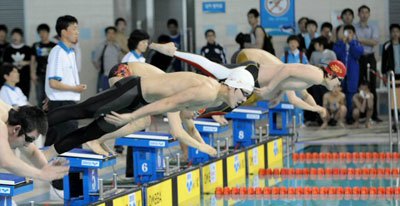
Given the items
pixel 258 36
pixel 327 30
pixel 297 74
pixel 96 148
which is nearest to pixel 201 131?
pixel 297 74

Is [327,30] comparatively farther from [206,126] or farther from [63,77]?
[63,77]

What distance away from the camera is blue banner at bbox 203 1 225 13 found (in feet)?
52.1

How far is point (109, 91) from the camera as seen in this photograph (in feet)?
21.8

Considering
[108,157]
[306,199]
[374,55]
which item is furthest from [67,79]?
[374,55]

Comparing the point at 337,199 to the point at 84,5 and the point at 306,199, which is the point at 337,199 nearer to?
the point at 306,199

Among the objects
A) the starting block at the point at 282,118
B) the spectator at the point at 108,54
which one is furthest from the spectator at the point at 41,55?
the starting block at the point at 282,118

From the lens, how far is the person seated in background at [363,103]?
543 inches

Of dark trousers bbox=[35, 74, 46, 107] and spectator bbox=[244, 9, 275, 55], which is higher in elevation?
spectator bbox=[244, 9, 275, 55]

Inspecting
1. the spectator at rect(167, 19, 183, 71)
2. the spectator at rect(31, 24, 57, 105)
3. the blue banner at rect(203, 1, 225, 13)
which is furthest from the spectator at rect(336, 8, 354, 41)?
the spectator at rect(31, 24, 57, 105)

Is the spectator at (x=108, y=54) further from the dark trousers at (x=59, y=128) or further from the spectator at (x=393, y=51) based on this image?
the dark trousers at (x=59, y=128)

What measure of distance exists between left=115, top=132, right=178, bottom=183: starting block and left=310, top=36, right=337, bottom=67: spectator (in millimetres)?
5961

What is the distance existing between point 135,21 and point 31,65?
3634 millimetres

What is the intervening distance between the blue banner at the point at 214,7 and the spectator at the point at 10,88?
22.7ft

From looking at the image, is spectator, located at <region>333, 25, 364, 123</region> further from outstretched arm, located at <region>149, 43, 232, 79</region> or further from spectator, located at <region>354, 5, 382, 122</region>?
outstretched arm, located at <region>149, 43, 232, 79</region>
